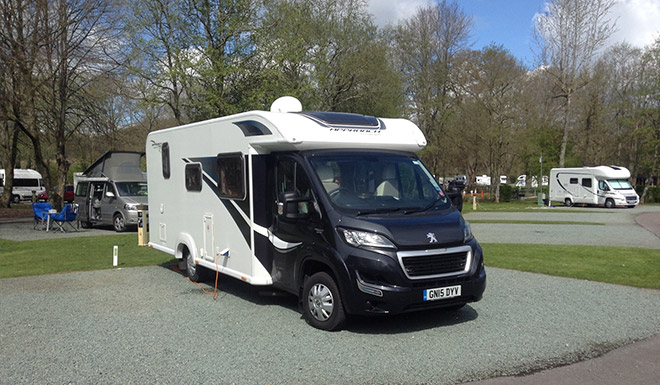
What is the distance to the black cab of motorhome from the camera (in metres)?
5.67

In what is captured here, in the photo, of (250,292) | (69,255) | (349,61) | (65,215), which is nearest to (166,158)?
(250,292)

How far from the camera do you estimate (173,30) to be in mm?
22344

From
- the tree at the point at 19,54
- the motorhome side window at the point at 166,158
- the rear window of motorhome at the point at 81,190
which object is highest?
the tree at the point at 19,54

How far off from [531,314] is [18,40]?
22.3 meters

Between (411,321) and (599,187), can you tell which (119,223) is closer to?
(411,321)

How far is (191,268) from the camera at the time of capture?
9.23 meters

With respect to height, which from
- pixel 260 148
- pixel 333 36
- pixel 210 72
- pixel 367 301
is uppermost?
pixel 333 36

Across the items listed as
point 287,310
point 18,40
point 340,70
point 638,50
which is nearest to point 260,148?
point 287,310

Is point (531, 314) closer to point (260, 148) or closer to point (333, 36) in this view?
point (260, 148)

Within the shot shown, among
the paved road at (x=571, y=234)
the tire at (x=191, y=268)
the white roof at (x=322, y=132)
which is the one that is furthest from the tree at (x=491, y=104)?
the white roof at (x=322, y=132)

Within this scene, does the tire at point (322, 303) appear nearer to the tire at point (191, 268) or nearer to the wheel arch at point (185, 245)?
the wheel arch at point (185, 245)

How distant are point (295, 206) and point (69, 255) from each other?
8.85 meters

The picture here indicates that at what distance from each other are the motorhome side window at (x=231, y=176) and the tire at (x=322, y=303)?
5.49 feet

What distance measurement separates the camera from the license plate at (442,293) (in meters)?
5.73
